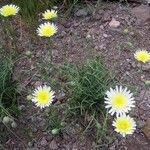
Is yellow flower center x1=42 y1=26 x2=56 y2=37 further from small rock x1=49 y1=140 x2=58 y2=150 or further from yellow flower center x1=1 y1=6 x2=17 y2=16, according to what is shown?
small rock x1=49 y1=140 x2=58 y2=150

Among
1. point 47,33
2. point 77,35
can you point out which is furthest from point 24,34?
point 47,33

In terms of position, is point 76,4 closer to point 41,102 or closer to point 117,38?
point 117,38

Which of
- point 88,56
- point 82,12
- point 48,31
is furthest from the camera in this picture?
point 82,12

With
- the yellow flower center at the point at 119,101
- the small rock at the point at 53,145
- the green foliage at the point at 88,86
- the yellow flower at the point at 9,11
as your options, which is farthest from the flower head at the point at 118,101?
the yellow flower at the point at 9,11

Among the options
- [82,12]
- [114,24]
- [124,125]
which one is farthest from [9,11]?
[124,125]

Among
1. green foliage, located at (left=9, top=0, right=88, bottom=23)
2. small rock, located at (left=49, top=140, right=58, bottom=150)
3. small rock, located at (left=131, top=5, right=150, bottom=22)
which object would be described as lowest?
small rock, located at (left=49, top=140, right=58, bottom=150)

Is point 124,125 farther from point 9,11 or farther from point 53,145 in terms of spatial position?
point 9,11

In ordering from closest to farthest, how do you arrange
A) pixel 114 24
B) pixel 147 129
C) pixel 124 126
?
pixel 124 126 → pixel 147 129 → pixel 114 24

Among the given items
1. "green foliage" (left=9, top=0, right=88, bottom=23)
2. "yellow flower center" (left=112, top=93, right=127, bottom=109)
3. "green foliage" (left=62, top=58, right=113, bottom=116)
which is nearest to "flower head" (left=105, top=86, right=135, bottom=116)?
"yellow flower center" (left=112, top=93, right=127, bottom=109)
